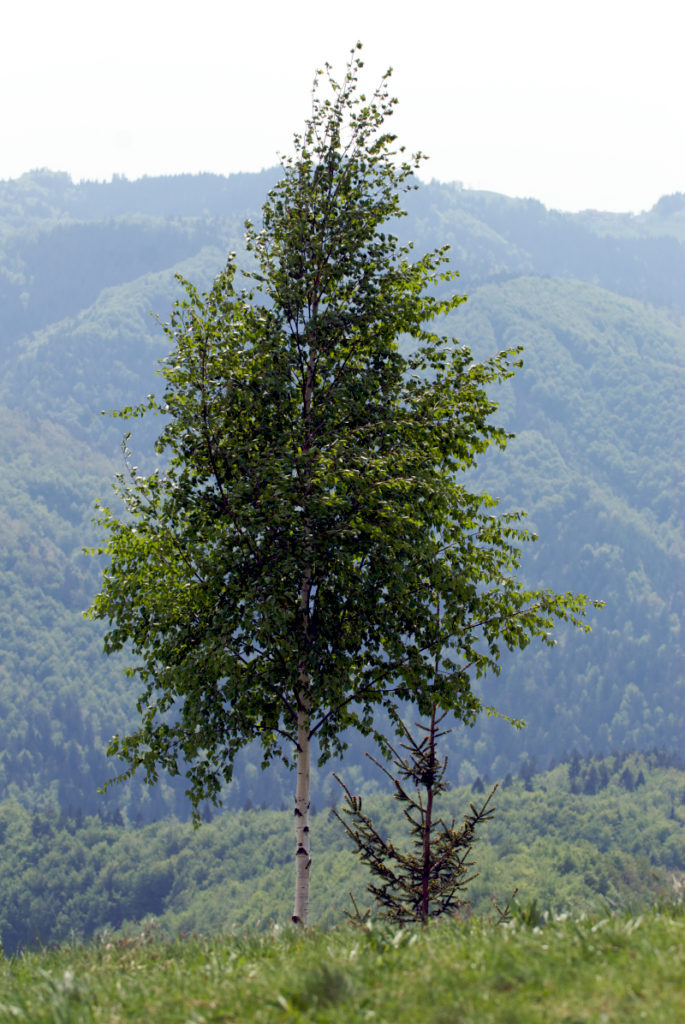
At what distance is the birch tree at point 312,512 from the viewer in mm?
13742

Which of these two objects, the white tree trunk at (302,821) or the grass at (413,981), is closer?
the grass at (413,981)

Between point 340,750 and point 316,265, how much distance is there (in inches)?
292

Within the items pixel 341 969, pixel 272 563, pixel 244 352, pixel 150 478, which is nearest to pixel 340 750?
pixel 272 563

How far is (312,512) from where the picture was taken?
13.6 meters

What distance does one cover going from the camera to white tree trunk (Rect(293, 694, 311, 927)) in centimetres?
1399

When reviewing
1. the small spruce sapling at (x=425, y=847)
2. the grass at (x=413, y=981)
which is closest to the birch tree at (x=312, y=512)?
the small spruce sapling at (x=425, y=847)

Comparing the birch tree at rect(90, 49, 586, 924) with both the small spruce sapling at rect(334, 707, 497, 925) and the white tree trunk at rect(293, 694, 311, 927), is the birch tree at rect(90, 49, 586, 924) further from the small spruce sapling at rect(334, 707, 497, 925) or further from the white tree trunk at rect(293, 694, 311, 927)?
the small spruce sapling at rect(334, 707, 497, 925)

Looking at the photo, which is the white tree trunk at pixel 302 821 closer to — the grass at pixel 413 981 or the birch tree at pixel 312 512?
the birch tree at pixel 312 512

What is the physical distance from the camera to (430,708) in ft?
47.2

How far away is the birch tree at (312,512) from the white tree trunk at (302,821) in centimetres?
3

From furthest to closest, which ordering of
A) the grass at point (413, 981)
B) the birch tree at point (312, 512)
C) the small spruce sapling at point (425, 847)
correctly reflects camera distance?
the small spruce sapling at point (425, 847) < the birch tree at point (312, 512) < the grass at point (413, 981)

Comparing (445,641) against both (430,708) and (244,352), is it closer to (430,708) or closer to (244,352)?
(430,708)

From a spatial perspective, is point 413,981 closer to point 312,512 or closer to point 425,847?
point 312,512

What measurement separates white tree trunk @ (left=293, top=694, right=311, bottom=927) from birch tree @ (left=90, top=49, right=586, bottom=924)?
0.03 meters
